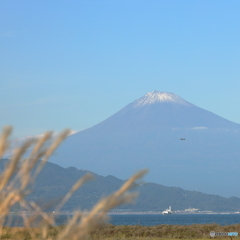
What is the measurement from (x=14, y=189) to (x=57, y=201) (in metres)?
0.31

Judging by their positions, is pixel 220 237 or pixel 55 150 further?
pixel 220 237

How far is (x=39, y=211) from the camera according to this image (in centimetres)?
356

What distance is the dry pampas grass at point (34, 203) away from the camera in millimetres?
3105

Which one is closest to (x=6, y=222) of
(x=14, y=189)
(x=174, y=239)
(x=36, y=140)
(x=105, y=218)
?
(x=14, y=189)

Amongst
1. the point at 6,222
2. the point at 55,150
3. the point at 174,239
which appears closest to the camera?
the point at 55,150

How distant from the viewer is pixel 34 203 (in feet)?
12.0

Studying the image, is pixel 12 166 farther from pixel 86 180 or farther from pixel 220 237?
pixel 220 237

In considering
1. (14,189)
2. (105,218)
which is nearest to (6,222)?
(14,189)

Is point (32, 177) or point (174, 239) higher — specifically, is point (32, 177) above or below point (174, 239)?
above

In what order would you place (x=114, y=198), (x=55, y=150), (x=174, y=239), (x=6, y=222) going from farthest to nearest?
(x=174, y=239) → (x=6, y=222) → (x=55, y=150) → (x=114, y=198)

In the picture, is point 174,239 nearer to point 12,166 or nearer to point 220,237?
point 220,237

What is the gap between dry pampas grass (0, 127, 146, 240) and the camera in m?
3.11

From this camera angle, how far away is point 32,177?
363 centimetres

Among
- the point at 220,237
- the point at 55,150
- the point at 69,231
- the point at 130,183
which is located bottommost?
the point at 220,237
